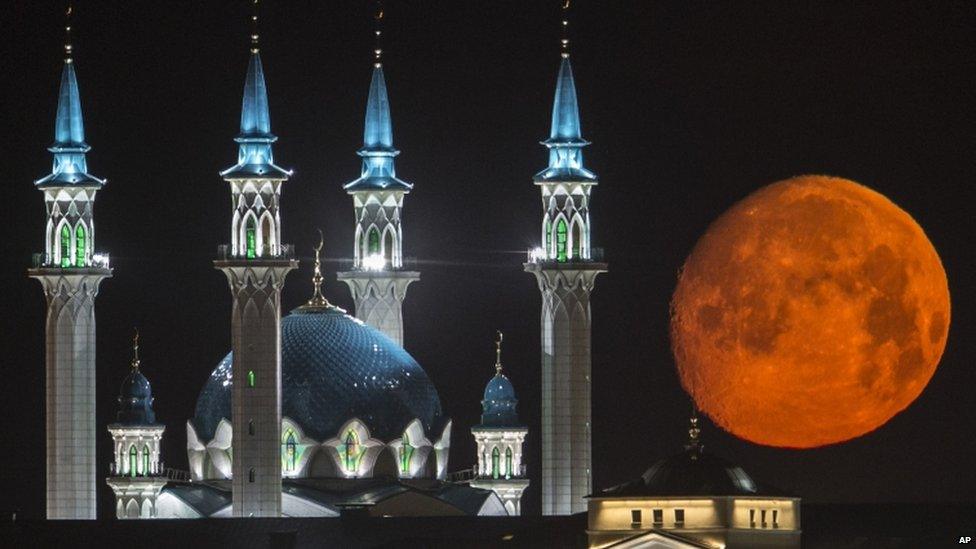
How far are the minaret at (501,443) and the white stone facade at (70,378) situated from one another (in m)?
13.9

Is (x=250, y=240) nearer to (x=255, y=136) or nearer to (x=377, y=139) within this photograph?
(x=255, y=136)

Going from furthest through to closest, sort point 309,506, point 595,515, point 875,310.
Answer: point 309,506 → point 875,310 → point 595,515

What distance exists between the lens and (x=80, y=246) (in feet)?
442

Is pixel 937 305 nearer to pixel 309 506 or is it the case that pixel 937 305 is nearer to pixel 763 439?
pixel 763 439

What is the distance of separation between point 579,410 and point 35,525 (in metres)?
17.7

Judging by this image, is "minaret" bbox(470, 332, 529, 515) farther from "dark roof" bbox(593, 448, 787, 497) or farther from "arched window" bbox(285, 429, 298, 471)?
"dark roof" bbox(593, 448, 787, 497)

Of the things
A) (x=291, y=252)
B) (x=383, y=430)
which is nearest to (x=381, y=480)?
(x=383, y=430)

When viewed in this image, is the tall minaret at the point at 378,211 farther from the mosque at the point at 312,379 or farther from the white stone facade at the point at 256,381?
the white stone facade at the point at 256,381

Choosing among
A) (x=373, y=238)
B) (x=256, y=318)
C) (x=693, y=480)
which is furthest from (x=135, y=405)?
(x=693, y=480)

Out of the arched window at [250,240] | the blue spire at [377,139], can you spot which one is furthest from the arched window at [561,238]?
the arched window at [250,240]

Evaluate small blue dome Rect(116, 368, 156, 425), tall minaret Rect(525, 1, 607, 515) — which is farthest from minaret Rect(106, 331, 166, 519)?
tall minaret Rect(525, 1, 607, 515)

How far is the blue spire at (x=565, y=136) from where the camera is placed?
135375mm

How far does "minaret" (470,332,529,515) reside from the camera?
14000 cm

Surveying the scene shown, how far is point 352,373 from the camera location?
454 ft
